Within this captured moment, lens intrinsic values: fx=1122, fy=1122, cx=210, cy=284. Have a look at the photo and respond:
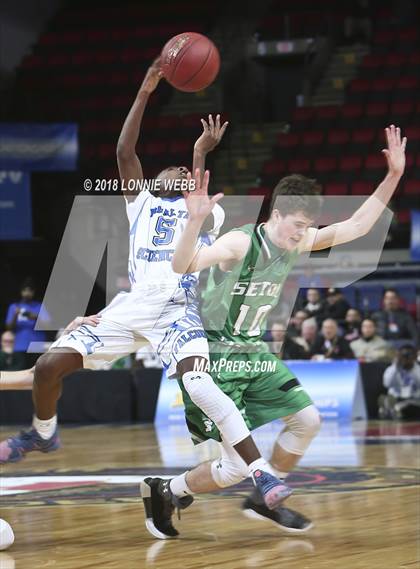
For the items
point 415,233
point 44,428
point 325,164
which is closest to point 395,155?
point 44,428

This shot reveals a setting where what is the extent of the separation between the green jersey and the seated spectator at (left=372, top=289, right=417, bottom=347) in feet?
27.5

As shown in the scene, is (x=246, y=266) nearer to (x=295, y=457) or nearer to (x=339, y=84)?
(x=295, y=457)

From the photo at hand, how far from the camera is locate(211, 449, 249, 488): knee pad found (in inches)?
210

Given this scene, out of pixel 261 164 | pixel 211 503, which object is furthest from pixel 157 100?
pixel 211 503

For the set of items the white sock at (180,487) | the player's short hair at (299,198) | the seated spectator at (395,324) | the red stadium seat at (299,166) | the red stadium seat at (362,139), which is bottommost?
the seated spectator at (395,324)

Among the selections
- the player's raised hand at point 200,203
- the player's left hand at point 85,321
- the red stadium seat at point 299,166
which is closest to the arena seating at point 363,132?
the red stadium seat at point 299,166

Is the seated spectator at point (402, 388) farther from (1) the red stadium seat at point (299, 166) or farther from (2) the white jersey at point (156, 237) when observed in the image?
(2) the white jersey at point (156, 237)

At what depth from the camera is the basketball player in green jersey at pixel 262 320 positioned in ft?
17.3

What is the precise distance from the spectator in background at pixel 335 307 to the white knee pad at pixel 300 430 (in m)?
8.18

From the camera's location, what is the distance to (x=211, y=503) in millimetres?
6719

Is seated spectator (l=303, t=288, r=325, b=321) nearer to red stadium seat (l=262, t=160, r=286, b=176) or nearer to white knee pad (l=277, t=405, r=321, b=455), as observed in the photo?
red stadium seat (l=262, t=160, r=286, b=176)

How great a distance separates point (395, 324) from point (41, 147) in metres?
6.50

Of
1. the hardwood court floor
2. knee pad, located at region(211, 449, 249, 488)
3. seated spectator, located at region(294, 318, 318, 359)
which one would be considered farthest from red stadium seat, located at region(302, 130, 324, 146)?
knee pad, located at region(211, 449, 249, 488)

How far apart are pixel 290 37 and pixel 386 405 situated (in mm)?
10671
